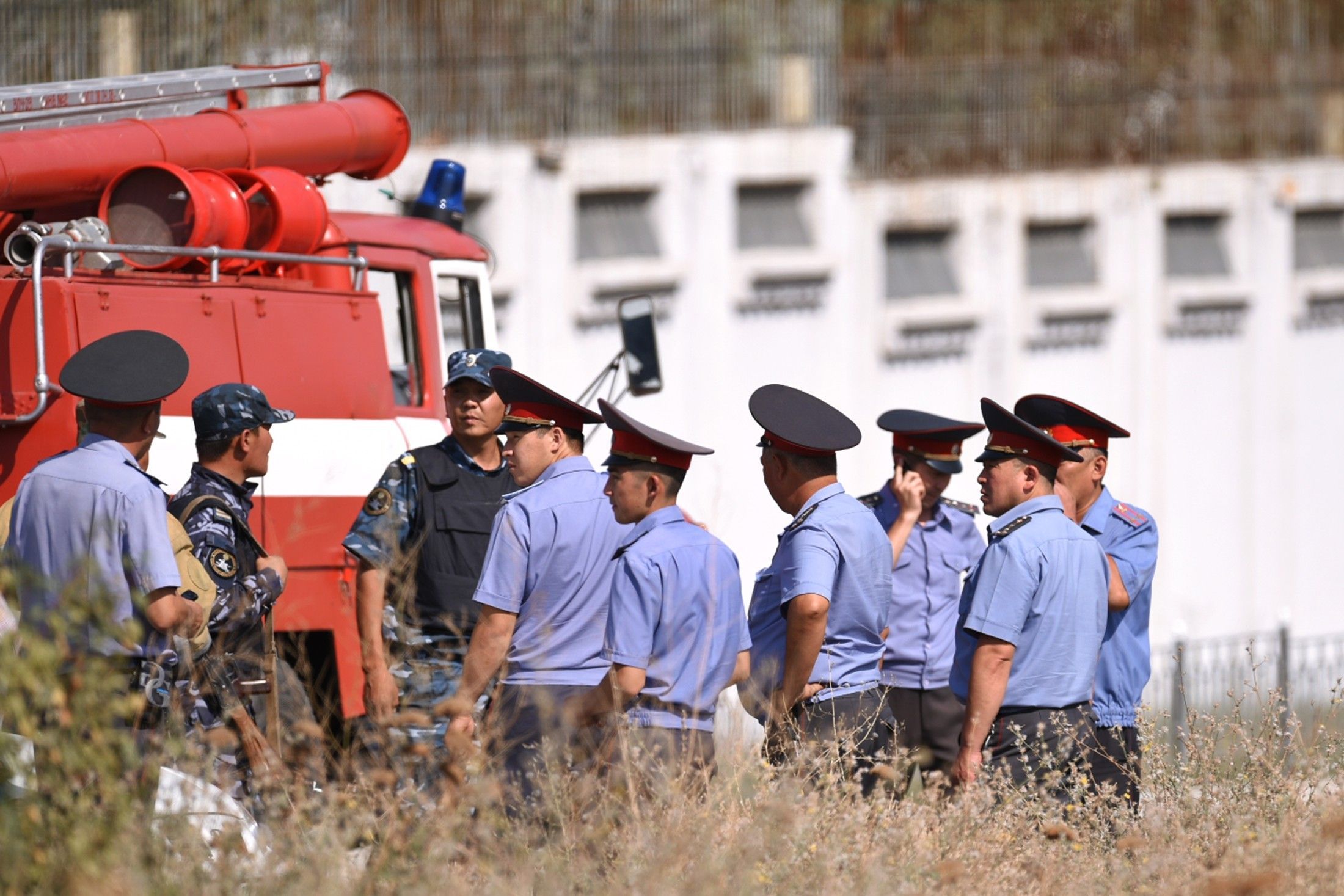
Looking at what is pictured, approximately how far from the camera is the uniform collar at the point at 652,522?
16.2 feet

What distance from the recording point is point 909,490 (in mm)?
6980

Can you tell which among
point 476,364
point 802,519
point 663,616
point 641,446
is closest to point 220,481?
point 476,364

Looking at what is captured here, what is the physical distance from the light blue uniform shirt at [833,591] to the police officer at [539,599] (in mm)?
562

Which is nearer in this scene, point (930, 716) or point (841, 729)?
point (841, 729)

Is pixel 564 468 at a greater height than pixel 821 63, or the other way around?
pixel 821 63

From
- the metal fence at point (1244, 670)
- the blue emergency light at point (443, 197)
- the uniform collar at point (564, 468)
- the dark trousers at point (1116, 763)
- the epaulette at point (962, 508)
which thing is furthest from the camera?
the metal fence at point (1244, 670)

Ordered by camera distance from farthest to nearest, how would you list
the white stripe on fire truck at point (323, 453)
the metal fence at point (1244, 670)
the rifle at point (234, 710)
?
the metal fence at point (1244, 670)
the white stripe on fire truck at point (323, 453)
the rifle at point (234, 710)

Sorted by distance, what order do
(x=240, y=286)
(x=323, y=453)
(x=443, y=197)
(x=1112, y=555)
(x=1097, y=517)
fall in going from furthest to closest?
(x=443, y=197)
(x=323, y=453)
(x=240, y=286)
(x=1097, y=517)
(x=1112, y=555)

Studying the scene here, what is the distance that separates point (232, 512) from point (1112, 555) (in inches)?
122

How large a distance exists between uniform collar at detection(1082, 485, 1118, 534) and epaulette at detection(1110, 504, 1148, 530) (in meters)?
0.03

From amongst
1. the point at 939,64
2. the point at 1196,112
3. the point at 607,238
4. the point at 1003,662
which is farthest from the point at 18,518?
the point at 1196,112

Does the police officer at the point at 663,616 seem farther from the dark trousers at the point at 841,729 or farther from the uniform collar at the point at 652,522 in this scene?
the dark trousers at the point at 841,729

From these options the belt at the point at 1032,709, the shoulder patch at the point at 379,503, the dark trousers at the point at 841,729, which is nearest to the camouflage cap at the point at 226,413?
the shoulder patch at the point at 379,503

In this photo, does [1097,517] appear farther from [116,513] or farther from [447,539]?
[116,513]
